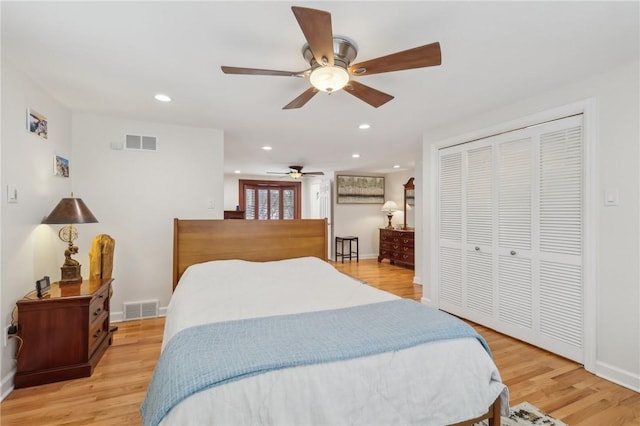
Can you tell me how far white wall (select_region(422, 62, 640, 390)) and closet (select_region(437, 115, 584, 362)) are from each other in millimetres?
144

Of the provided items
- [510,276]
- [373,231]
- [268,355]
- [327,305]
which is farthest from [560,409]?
[373,231]

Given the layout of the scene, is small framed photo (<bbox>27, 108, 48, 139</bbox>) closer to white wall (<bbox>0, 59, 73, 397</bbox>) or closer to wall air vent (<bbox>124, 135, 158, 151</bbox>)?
white wall (<bbox>0, 59, 73, 397</bbox>)

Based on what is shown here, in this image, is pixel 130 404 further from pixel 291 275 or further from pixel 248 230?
pixel 248 230

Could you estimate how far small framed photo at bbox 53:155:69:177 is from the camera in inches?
110

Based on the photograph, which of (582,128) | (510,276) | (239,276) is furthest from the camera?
(510,276)

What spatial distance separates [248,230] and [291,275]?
35.7 inches

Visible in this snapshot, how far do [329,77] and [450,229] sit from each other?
2590 mm

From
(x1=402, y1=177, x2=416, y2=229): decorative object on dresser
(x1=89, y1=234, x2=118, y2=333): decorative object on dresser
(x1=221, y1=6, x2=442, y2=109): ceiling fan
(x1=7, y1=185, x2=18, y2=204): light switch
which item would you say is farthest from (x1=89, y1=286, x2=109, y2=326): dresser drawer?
(x1=402, y1=177, x2=416, y2=229): decorative object on dresser

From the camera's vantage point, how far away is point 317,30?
1348 mm

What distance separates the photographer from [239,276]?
104 inches

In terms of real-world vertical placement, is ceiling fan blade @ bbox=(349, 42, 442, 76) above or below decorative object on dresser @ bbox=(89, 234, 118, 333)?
above

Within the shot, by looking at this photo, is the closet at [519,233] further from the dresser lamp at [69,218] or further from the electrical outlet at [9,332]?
the electrical outlet at [9,332]

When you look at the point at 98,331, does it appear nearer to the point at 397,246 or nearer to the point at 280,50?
the point at 280,50

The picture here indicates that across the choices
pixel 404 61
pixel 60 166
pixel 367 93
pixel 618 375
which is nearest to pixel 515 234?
pixel 618 375
